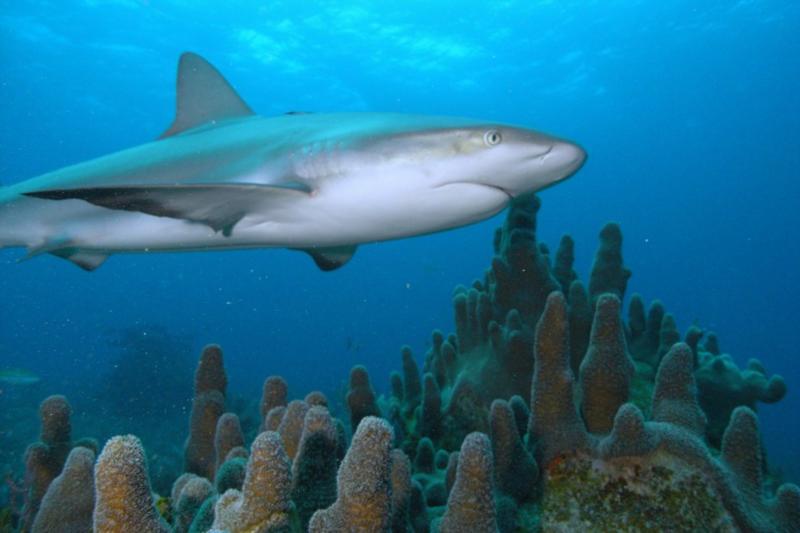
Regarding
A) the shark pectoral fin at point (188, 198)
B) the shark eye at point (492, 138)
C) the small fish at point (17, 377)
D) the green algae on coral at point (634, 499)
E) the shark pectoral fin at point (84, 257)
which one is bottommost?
the small fish at point (17, 377)

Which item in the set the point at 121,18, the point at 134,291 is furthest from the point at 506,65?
the point at 134,291

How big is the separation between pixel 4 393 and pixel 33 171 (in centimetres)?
7252

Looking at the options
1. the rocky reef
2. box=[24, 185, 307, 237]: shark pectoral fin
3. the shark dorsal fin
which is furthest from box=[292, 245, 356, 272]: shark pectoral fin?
the shark dorsal fin

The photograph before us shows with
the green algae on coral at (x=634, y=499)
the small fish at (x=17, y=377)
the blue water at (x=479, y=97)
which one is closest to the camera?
the green algae on coral at (x=634, y=499)

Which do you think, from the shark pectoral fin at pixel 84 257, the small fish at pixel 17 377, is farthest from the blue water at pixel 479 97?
the small fish at pixel 17 377

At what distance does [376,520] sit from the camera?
1797mm

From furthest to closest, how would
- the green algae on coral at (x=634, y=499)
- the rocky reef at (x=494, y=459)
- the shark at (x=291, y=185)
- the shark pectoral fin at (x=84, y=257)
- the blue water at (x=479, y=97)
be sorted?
the blue water at (x=479, y=97) → the shark pectoral fin at (x=84, y=257) → the shark at (x=291, y=185) → the green algae on coral at (x=634, y=499) → the rocky reef at (x=494, y=459)

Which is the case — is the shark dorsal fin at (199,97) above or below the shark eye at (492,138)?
above

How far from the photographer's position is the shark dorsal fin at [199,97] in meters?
5.25

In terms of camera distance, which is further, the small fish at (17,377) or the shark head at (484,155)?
the small fish at (17,377)

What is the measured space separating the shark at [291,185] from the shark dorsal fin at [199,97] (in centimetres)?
47

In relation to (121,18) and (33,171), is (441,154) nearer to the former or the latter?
(121,18)

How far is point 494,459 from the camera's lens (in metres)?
3.05

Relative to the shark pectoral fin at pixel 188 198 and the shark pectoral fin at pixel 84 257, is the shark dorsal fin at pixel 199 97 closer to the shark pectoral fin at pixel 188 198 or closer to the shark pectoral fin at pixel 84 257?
the shark pectoral fin at pixel 84 257
